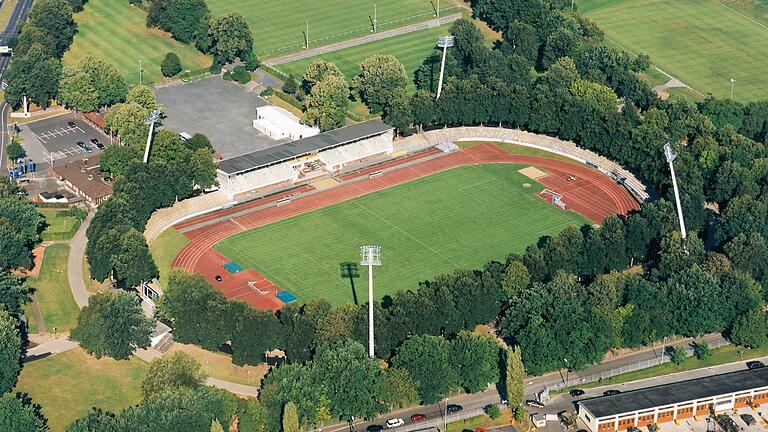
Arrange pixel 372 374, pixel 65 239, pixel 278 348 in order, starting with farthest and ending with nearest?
1. pixel 65 239
2. pixel 278 348
3. pixel 372 374

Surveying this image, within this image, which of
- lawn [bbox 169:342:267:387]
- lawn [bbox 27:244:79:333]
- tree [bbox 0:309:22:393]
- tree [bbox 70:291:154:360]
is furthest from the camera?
lawn [bbox 27:244:79:333]

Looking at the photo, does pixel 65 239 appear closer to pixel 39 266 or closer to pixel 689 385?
pixel 39 266

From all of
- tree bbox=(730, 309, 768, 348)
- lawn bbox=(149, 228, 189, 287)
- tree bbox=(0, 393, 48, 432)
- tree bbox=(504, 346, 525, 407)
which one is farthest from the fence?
tree bbox=(0, 393, 48, 432)

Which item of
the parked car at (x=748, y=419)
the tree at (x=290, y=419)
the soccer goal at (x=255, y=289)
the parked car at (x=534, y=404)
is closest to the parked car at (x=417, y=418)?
the parked car at (x=534, y=404)

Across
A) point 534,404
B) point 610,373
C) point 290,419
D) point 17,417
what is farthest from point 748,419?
point 17,417

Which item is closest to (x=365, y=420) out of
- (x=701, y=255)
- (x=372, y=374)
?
(x=372, y=374)

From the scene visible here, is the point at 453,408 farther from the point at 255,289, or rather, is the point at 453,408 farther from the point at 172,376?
the point at 255,289

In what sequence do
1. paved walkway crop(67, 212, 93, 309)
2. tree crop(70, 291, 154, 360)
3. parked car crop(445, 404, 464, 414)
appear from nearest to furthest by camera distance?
parked car crop(445, 404, 464, 414)
tree crop(70, 291, 154, 360)
paved walkway crop(67, 212, 93, 309)

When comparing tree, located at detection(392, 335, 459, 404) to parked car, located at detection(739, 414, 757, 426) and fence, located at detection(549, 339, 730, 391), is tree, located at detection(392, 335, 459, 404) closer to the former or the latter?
fence, located at detection(549, 339, 730, 391)
